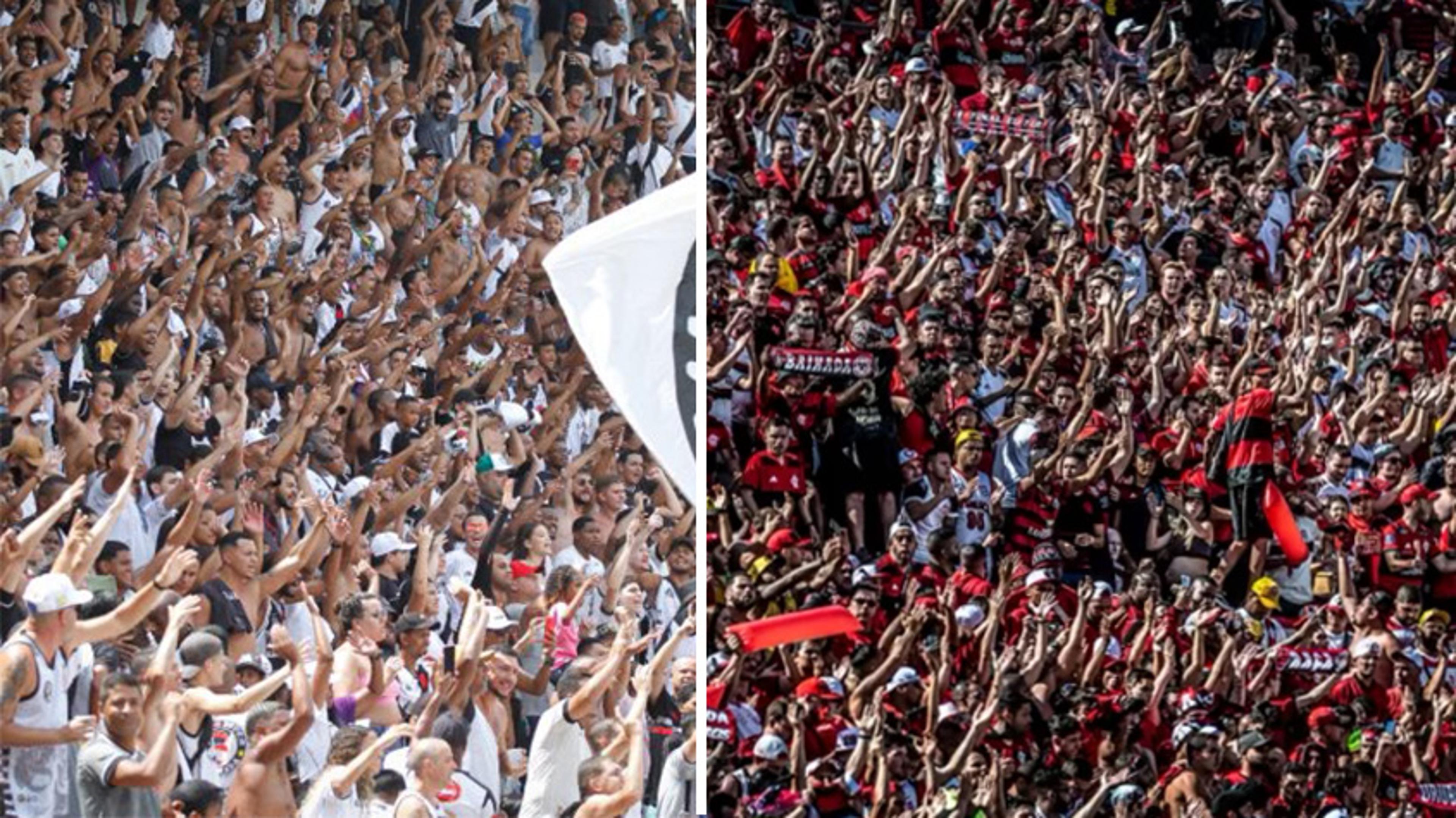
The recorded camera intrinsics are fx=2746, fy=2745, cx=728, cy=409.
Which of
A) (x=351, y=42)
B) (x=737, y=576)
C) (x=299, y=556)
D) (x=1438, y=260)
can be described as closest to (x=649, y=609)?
(x=737, y=576)

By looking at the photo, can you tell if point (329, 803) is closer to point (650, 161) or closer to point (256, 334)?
point (256, 334)

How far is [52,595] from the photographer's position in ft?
28.0

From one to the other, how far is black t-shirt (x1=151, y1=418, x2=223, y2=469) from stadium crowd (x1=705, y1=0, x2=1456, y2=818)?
1.70 m

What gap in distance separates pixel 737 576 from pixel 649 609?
0.60 meters

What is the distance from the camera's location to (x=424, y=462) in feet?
31.4

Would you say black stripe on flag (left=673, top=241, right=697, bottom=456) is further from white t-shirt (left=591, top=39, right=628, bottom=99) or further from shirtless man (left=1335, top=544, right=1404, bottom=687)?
white t-shirt (left=591, top=39, right=628, bottom=99)

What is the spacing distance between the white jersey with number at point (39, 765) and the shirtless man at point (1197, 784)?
3548mm

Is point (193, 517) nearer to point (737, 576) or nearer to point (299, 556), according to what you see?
point (299, 556)

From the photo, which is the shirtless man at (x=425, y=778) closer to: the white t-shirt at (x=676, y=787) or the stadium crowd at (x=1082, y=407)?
the white t-shirt at (x=676, y=787)

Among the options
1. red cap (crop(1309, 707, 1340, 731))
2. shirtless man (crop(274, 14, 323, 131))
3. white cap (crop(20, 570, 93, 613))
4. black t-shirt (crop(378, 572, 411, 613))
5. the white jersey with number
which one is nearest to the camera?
the white jersey with number

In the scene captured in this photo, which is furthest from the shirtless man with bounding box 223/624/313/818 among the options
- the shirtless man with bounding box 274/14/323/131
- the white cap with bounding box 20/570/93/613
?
the shirtless man with bounding box 274/14/323/131

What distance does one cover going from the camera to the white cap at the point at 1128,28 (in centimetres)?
1078

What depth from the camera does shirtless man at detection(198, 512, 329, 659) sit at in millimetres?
8867

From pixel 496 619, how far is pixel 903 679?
141cm
